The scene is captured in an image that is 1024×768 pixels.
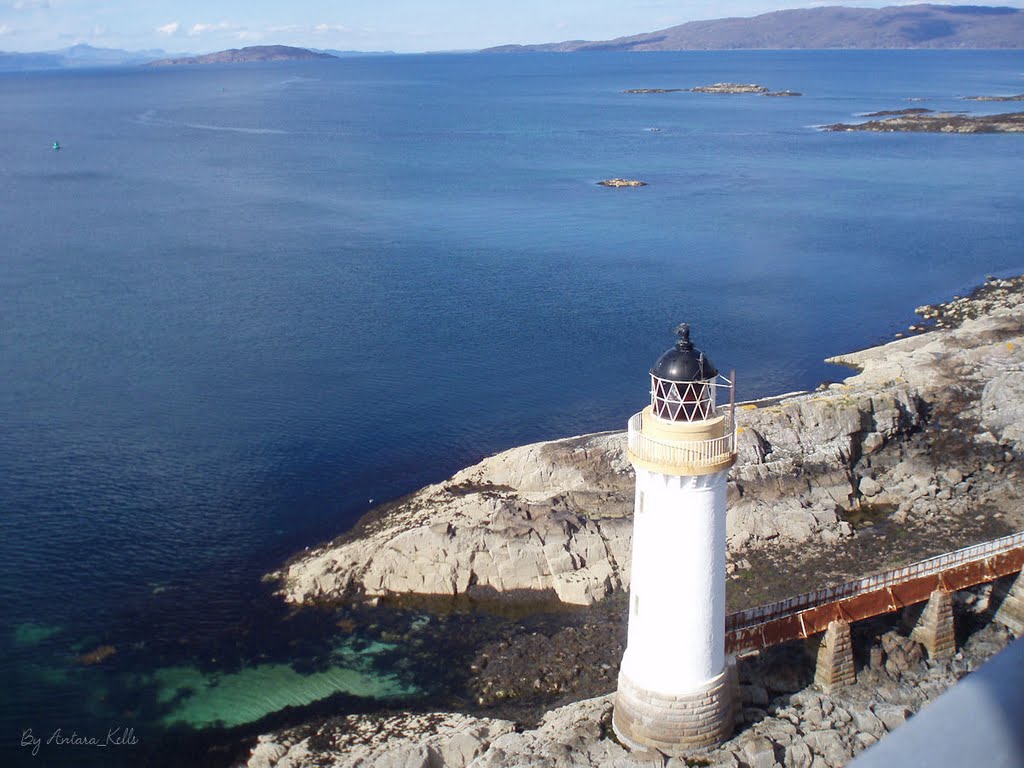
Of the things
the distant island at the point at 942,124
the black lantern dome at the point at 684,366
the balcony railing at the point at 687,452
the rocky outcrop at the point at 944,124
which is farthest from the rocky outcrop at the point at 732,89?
the balcony railing at the point at 687,452

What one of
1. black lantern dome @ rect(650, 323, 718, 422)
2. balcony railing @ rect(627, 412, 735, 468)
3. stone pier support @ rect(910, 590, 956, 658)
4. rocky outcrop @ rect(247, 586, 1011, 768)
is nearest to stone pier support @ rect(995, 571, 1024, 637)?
rocky outcrop @ rect(247, 586, 1011, 768)

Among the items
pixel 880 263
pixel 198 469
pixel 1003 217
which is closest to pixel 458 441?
pixel 198 469

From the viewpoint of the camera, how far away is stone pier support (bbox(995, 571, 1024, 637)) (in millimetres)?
19422

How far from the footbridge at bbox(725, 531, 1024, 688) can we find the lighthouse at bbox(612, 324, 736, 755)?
6.65 feet

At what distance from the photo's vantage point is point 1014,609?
19609mm

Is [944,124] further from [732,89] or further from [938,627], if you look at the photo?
[938,627]

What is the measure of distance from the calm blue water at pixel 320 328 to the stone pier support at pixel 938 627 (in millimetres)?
10274

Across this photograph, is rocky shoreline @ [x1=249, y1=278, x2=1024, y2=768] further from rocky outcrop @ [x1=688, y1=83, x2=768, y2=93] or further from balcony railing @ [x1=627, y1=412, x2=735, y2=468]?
rocky outcrop @ [x1=688, y1=83, x2=768, y2=93]

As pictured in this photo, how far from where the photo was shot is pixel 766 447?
28203 millimetres

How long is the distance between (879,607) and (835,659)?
1775 mm

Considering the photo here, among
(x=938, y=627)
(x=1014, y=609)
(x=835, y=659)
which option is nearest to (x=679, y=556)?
(x=835, y=659)

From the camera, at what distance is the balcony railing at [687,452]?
13562 millimetres

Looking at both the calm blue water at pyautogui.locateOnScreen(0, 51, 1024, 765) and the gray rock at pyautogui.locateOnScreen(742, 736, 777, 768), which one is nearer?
the gray rock at pyautogui.locateOnScreen(742, 736, 777, 768)

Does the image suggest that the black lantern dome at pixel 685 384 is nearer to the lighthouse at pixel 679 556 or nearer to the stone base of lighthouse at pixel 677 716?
the lighthouse at pixel 679 556
